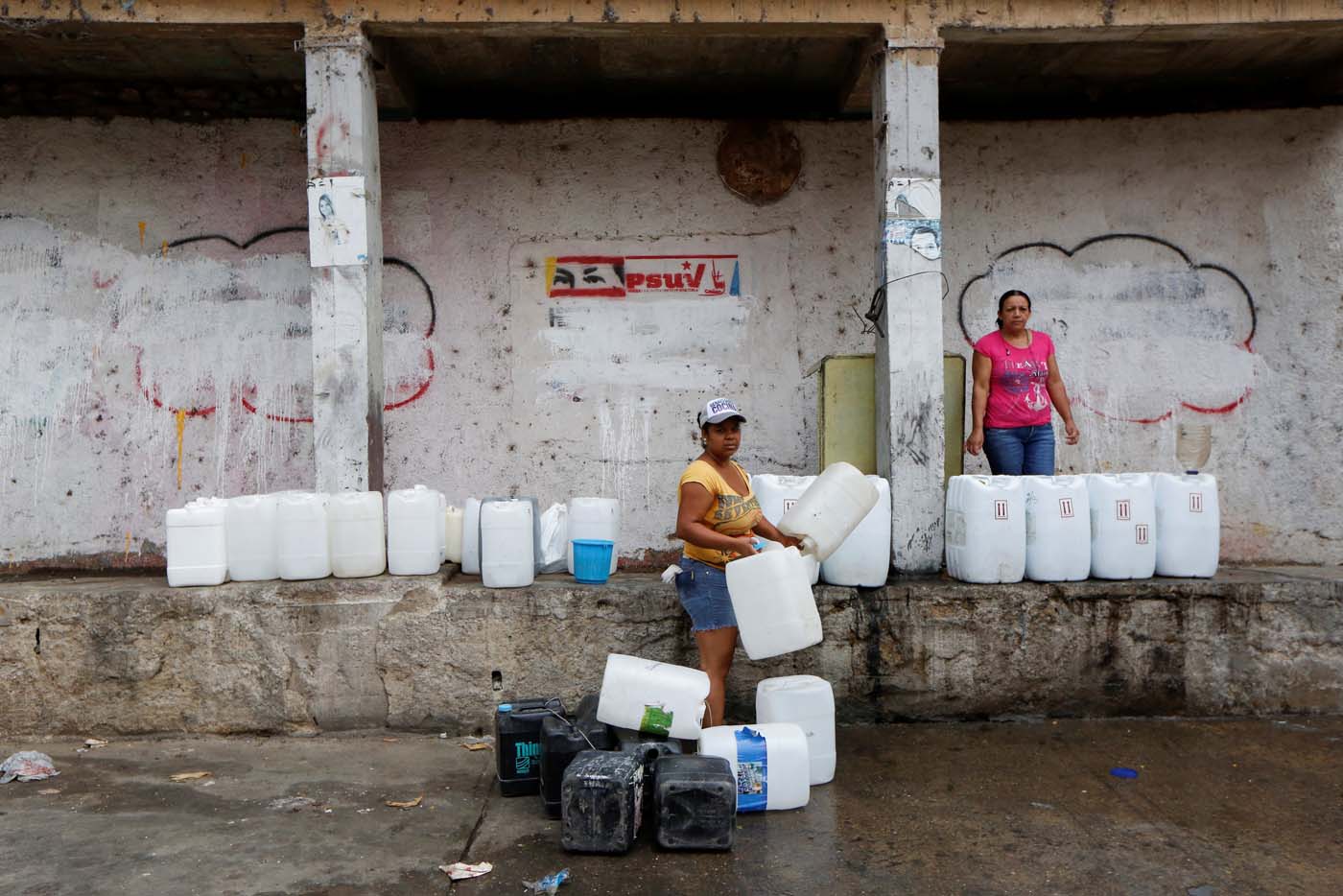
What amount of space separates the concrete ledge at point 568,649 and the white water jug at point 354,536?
0.34ft

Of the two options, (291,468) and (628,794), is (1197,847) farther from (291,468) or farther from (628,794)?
(291,468)

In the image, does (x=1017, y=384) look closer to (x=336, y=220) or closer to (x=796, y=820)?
(x=796, y=820)

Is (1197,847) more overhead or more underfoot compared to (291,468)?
more underfoot

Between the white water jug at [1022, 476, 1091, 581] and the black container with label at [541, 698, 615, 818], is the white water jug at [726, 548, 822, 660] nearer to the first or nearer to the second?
the black container with label at [541, 698, 615, 818]

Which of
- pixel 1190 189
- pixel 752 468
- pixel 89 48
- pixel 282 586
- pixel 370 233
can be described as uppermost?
pixel 89 48

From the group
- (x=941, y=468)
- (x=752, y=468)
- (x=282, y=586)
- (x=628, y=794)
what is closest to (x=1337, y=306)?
(x=941, y=468)

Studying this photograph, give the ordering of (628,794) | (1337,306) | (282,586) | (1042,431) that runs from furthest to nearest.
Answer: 1. (1337,306)
2. (1042,431)
3. (282,586)
4. (628,794)

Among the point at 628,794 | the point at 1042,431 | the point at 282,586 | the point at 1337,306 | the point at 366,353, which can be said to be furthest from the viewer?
the point at 1337,306

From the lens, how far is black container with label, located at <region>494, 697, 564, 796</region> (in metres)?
4.04

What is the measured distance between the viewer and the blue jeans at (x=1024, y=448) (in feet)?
18.9

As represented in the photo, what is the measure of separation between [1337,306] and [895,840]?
5332mm

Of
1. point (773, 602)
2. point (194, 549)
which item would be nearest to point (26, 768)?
point (194, 549)

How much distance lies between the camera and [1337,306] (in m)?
6.80

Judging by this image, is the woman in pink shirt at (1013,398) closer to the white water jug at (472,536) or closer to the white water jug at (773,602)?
the white water jug at (773,602)
